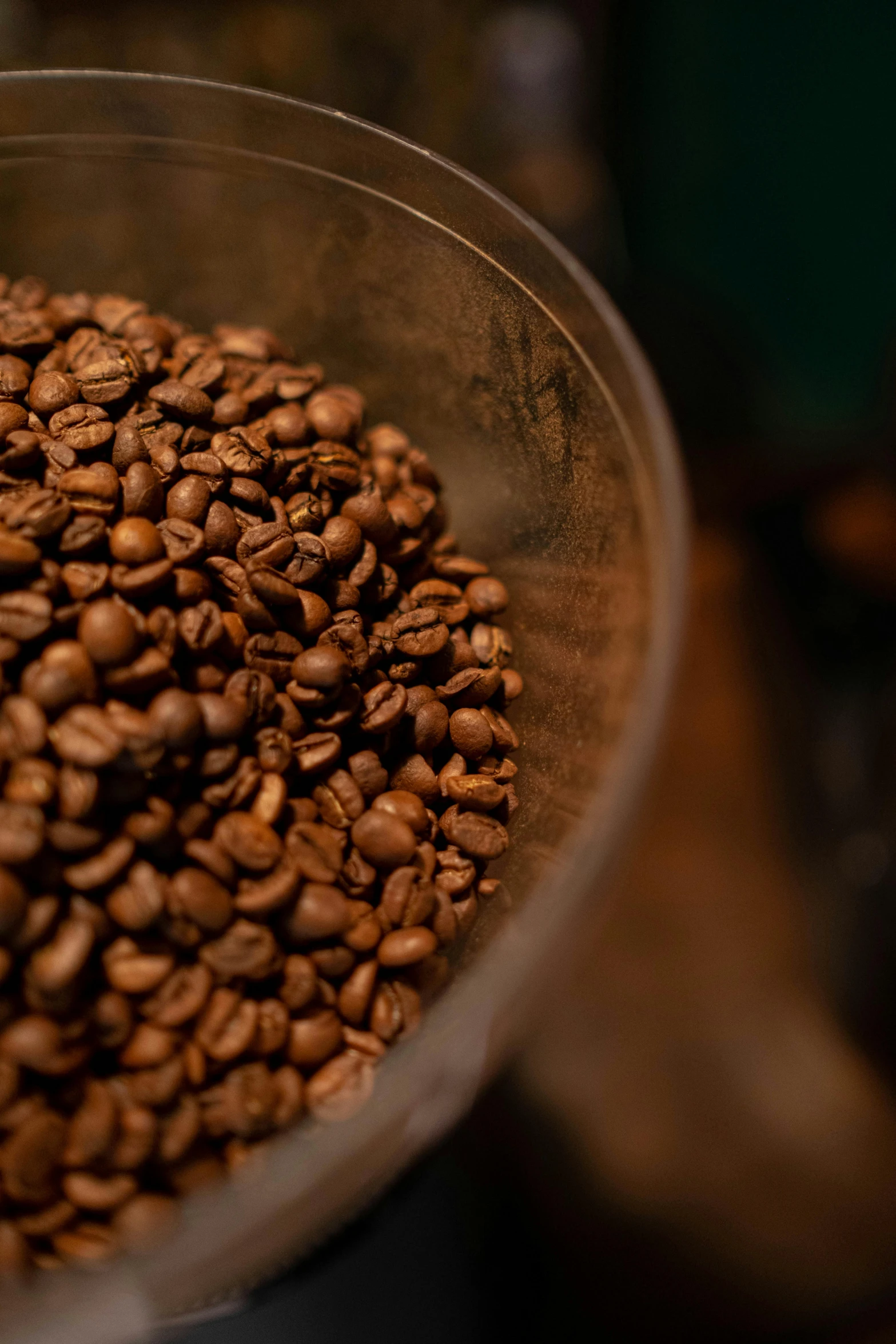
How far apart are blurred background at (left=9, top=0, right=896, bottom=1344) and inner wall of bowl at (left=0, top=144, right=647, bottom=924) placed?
62 centimetres

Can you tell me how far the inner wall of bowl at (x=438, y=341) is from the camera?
981 mm

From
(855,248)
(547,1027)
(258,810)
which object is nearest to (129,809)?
(258,810)

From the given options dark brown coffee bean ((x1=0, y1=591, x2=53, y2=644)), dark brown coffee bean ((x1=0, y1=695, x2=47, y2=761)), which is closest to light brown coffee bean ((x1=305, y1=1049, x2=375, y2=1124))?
dark brown coffee bean ((x1=0, y1=695, x2=47, y2=761))

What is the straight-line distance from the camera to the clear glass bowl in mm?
686

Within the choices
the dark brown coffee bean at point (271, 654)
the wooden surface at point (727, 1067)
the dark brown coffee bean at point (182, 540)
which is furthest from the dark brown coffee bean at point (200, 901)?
the wooden surface at point (727, 1067)

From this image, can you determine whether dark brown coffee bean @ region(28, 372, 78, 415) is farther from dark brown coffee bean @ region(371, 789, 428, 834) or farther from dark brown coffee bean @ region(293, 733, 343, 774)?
dark brown coffee bean @ region(371, 789, 428, 834)

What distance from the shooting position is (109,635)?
2.91ft

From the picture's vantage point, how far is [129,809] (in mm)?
902

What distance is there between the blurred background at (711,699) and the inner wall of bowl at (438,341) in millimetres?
618

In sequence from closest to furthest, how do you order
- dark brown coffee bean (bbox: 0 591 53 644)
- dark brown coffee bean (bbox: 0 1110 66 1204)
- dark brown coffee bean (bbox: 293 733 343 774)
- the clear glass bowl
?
the clear glass bowl → dark brown coffee bean (bbox: 0 1110 66 1204) → dark brown coffee bean (bbox: 0 591 53 644) → dark brown coffee bean (bbox: 293 733 343 774)

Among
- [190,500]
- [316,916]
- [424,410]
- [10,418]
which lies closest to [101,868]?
[316,916]

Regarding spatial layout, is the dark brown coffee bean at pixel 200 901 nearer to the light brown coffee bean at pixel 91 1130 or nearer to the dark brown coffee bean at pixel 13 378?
the light brown coffee bean at pixel 91 1130

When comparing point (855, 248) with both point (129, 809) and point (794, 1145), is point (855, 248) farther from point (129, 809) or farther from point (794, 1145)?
point (129, 809)

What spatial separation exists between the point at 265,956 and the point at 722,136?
9.74 ft
